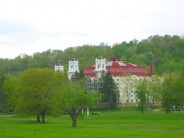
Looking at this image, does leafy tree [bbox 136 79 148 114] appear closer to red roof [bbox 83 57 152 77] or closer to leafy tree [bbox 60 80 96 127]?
red roof [bbox 83 57 152 77]

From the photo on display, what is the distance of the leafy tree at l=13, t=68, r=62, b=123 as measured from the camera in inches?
3216

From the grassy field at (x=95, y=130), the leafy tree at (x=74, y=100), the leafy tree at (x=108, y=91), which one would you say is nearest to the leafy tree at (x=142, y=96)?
the leafy tree at (x=108, y=91)

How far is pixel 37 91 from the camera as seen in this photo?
8325 cm

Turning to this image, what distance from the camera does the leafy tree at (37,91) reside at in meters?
81.7

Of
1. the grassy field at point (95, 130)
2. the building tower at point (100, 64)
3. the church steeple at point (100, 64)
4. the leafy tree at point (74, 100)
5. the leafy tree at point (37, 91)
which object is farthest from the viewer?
the church steeple at point (100, 64)

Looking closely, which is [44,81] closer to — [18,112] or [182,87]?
[18,112]

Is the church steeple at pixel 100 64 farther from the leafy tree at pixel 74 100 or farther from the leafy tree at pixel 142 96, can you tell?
the leafy tree at pixel 74 100

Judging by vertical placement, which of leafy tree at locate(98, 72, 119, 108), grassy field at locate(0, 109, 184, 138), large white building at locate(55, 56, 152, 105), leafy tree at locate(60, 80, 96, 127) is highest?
large white building at locate(55, 56, 152, 105)

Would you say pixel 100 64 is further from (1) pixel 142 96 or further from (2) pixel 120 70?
(1) pixel 142 96

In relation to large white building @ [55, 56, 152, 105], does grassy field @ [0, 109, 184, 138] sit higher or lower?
lower

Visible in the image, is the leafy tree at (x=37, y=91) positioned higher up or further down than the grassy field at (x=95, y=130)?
higher up

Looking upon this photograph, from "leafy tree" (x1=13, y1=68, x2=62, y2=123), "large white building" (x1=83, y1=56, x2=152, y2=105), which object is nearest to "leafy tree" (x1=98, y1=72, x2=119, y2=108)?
"large white building" (x1=83, y1=56, x2=152, y2=105)

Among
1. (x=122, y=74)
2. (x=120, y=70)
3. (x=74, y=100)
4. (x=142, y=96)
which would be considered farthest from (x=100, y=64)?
(x=74, y=100)

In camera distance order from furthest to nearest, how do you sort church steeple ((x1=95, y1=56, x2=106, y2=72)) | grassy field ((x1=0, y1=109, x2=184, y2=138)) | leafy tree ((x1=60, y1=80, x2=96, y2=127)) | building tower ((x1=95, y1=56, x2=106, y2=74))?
church steeple ((x1=95, y1=56, x2=106, y2=72)) → building tower ((x1=95, y1=56, x2=106, y2=74)) → leafy tree ((x1=60, y1=80, x2=96, y2=127)) → grassy field ((x1=0, y1=109, x2=184, y2=138))
